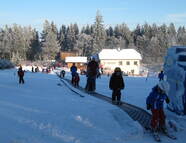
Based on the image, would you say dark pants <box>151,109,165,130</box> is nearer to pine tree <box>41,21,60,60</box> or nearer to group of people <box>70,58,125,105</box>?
group of people <box>70,58,125,105</box>

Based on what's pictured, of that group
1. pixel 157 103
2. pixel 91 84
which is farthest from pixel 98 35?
pixel 157 103

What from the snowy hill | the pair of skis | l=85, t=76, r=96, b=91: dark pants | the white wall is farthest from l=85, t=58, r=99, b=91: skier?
the white wall

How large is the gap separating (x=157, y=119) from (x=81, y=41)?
120 metres

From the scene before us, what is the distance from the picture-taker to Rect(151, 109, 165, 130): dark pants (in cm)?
952

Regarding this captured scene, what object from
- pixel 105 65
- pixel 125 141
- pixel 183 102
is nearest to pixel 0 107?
pixel 125 141

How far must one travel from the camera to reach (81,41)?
12938cm

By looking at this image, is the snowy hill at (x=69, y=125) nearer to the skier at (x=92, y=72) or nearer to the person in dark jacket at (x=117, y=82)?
the person in dark jacket at (x=117, y=82)

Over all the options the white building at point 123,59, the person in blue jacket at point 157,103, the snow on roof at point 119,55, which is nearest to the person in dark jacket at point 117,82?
the person in blue jacket at point 157,103

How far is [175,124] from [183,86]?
5.92ft

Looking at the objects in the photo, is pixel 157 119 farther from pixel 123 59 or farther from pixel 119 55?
pixel 119 55

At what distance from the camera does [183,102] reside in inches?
456

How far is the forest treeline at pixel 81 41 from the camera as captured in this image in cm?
10888

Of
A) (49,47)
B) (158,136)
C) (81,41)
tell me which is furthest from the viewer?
(81,41)

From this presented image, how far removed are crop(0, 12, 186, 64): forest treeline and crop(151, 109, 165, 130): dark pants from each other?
297 feet
